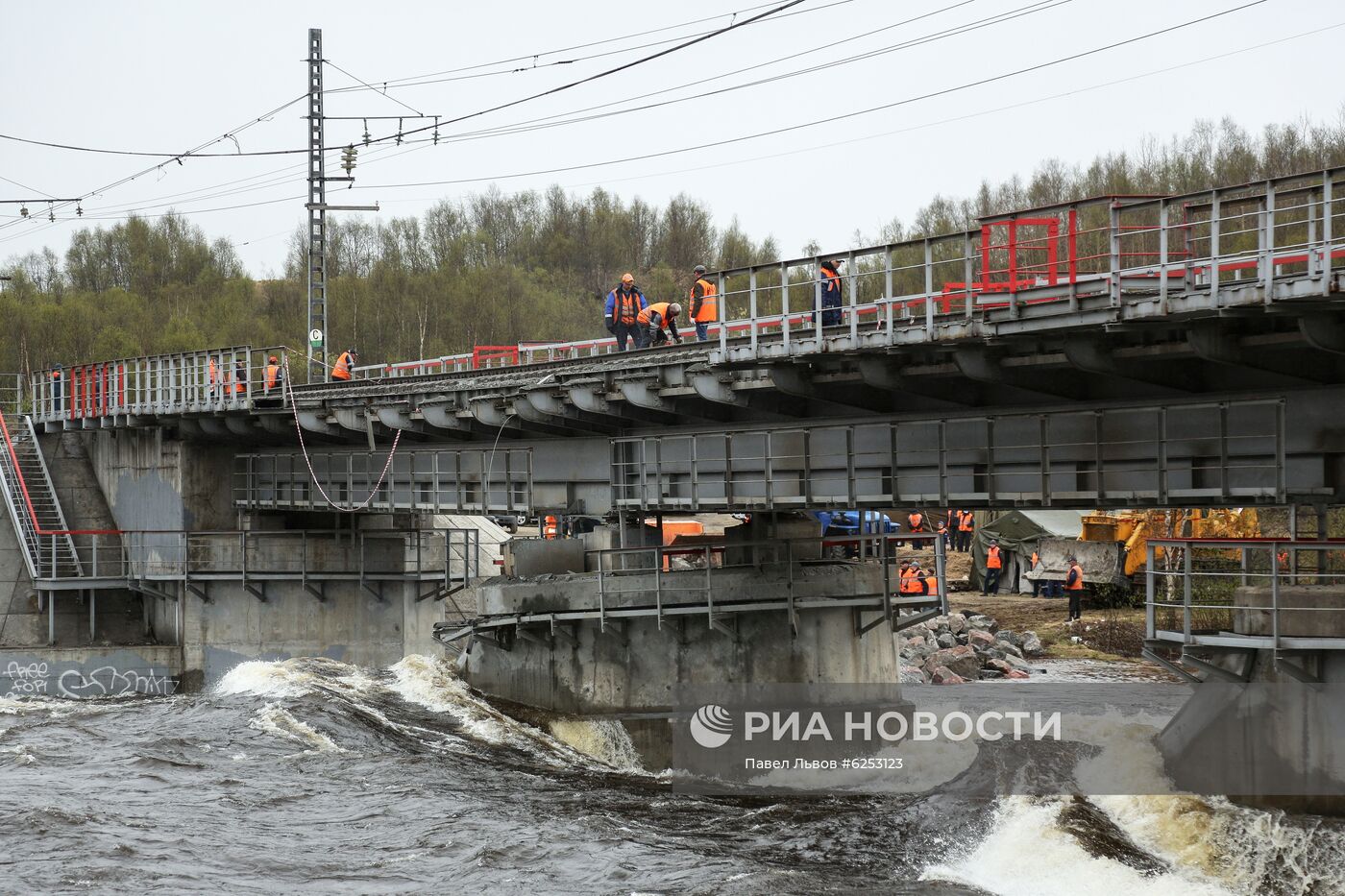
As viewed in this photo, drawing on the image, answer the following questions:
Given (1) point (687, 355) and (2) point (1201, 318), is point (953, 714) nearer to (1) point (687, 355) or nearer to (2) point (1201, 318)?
(1) point (687, 355)

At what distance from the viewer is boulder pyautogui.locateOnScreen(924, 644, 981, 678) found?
33.2 m

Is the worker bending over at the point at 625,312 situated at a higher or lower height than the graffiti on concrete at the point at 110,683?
higher

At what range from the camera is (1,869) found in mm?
16203

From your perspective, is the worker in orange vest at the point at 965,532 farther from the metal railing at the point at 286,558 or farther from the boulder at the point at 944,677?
the metal railing at the point at 286,558

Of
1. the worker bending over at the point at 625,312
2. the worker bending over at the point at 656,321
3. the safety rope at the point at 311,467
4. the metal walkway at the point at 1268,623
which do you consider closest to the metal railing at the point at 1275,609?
the metal walkway at the point at 1268,623

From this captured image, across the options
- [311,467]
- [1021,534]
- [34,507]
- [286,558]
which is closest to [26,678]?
[34,507]

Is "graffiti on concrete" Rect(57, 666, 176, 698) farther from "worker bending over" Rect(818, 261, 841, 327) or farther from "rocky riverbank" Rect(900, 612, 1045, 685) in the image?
"worker bending over" Rect(818, 261, 841, 327)

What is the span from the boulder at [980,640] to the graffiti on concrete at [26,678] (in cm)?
2133

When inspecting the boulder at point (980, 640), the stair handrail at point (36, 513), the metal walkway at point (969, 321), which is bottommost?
the boulder at point (980, 640)

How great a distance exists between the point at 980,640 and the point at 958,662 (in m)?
3.92

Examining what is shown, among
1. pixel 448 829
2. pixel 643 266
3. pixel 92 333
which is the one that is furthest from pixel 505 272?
pixel 448 829

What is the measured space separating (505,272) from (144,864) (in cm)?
5983

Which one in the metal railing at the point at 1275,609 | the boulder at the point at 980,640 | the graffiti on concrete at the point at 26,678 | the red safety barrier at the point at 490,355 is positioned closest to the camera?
the metal railing at the point at 1275,609

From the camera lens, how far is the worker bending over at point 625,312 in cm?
2923
